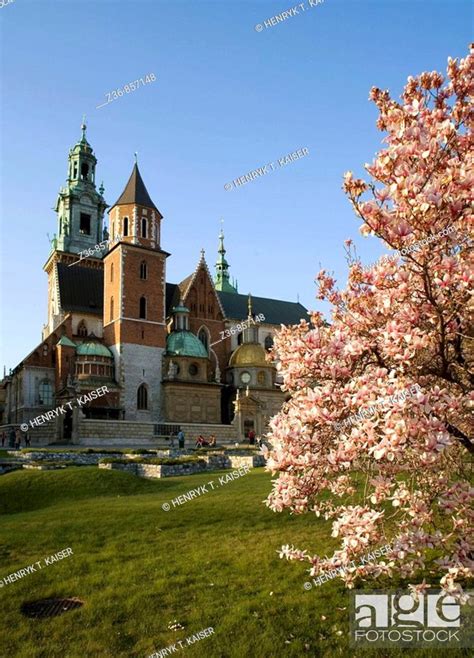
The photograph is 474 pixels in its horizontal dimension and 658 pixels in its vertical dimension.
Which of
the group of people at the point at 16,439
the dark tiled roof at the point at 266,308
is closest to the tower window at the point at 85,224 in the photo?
the dark tiled roof at the point at 266,308

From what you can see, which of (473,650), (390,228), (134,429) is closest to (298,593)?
(473,650)

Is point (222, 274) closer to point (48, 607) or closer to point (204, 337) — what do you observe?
point (204, 337)

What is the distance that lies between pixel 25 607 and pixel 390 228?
772cm

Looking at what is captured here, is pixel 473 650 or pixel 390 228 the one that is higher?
pixel 390 228

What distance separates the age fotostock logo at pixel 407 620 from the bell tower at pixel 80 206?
206 feet

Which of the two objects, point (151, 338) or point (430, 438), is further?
point (151, 338)

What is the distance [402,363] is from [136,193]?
1919 inches

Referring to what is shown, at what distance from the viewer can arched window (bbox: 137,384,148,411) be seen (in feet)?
151

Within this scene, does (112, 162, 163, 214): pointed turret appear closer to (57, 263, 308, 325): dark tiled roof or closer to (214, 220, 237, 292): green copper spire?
(57, 263, 308, 325): dark tiled roof

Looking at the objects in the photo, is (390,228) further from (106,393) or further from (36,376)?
(36,376)

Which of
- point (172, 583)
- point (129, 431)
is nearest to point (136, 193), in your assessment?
point (129, 431)

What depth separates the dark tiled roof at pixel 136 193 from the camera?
50.3 m

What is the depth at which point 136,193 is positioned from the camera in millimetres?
50625

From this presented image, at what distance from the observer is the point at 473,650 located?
6.53 meters
